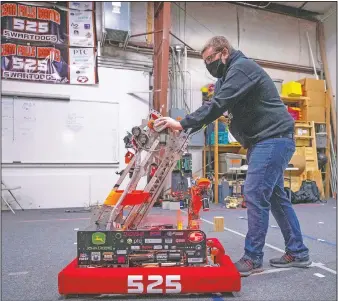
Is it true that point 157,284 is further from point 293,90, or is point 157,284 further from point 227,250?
point 293,90

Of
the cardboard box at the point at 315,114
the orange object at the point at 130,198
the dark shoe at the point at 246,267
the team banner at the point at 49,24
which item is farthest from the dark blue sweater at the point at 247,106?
the cardboard box at the point at 315,114

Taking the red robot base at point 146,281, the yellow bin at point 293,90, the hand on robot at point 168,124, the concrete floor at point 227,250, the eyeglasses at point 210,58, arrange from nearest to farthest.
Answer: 1. the red robot base at point 146,281
2. the concrete floor at point 227,250
3. the hand on robot at point 168,124
4. the eyeglasses at point 210,58
5. the yellow bin at point 293,90

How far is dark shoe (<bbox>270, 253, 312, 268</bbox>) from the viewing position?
204 centimetres

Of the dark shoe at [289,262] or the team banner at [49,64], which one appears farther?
the team banner at [49,64]

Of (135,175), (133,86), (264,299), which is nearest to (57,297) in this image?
(135,175)

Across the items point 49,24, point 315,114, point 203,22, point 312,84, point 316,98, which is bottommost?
point 315,114

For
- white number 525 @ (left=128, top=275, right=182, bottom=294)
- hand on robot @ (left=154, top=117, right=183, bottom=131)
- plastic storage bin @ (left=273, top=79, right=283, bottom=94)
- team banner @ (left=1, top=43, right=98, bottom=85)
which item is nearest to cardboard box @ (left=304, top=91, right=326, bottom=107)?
plastic storage bin @ (left=273, top=79, right=283, bottom=94)

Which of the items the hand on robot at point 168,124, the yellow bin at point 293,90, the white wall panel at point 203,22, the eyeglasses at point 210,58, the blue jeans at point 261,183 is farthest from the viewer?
the yellow bin at point 293,90

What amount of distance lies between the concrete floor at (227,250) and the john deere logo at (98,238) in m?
0.29

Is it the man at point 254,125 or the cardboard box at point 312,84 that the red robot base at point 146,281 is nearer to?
the man at point 254,125

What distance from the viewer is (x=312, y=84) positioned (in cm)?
741

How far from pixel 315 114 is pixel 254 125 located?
6298 millimetres

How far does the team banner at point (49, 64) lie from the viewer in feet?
18.6

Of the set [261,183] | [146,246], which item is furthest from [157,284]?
[261,183]
